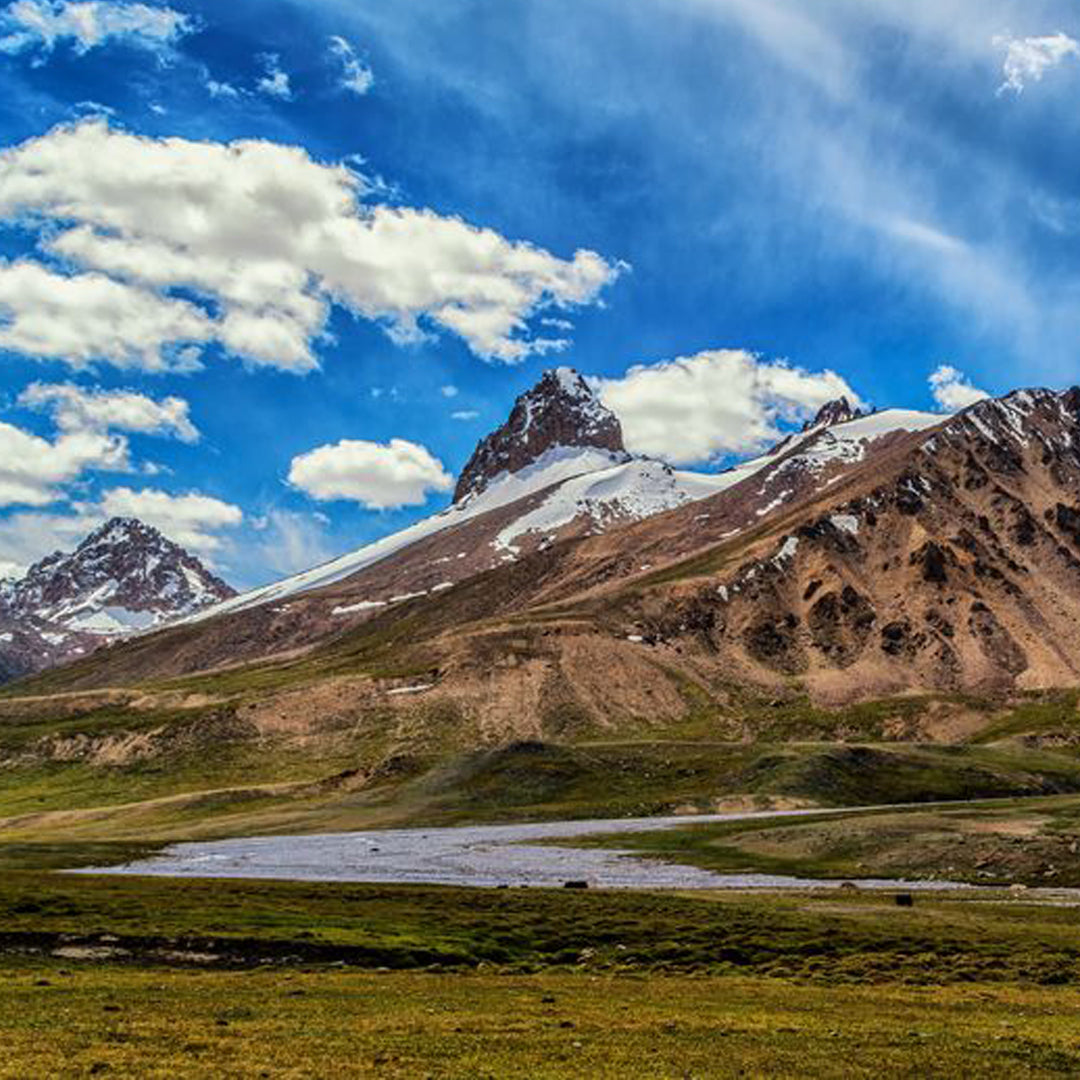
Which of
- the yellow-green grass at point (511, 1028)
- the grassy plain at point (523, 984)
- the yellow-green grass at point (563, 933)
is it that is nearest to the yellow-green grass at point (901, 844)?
the grassy plain at point (523, 984)

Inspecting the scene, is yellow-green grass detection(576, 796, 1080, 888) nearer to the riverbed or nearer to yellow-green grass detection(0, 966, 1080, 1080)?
the riverbed

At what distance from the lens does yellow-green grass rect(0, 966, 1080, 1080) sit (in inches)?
1222

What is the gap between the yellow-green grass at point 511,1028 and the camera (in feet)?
102

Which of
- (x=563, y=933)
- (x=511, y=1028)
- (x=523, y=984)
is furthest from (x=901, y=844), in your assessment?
(x=511, y=1028)

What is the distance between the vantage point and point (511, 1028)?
3753cm

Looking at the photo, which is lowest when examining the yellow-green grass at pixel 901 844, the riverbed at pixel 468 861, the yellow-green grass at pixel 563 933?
the yellow-green grass at pixel 901 844

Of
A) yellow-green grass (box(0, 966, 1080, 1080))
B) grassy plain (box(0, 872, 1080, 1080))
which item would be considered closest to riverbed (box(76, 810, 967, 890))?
grassy plain (box(0, 872, 1080, 1080))

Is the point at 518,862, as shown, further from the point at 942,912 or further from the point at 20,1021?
the point at 20,1021

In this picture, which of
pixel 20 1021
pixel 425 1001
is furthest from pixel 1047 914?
pixel 20 1021

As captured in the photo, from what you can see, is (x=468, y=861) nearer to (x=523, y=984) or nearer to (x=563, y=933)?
(x=563, y=933)

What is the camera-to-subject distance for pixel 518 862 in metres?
127

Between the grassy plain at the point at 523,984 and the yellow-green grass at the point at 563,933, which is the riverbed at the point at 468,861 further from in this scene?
the yellow-green grass at the point at 563,933

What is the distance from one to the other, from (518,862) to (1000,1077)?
99458 millimetres

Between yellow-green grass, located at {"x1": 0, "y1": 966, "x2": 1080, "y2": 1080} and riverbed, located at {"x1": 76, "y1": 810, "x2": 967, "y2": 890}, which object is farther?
riverbed, located at {"x1": 76, "y1": 810, "x2": 967, "y2": 890}
